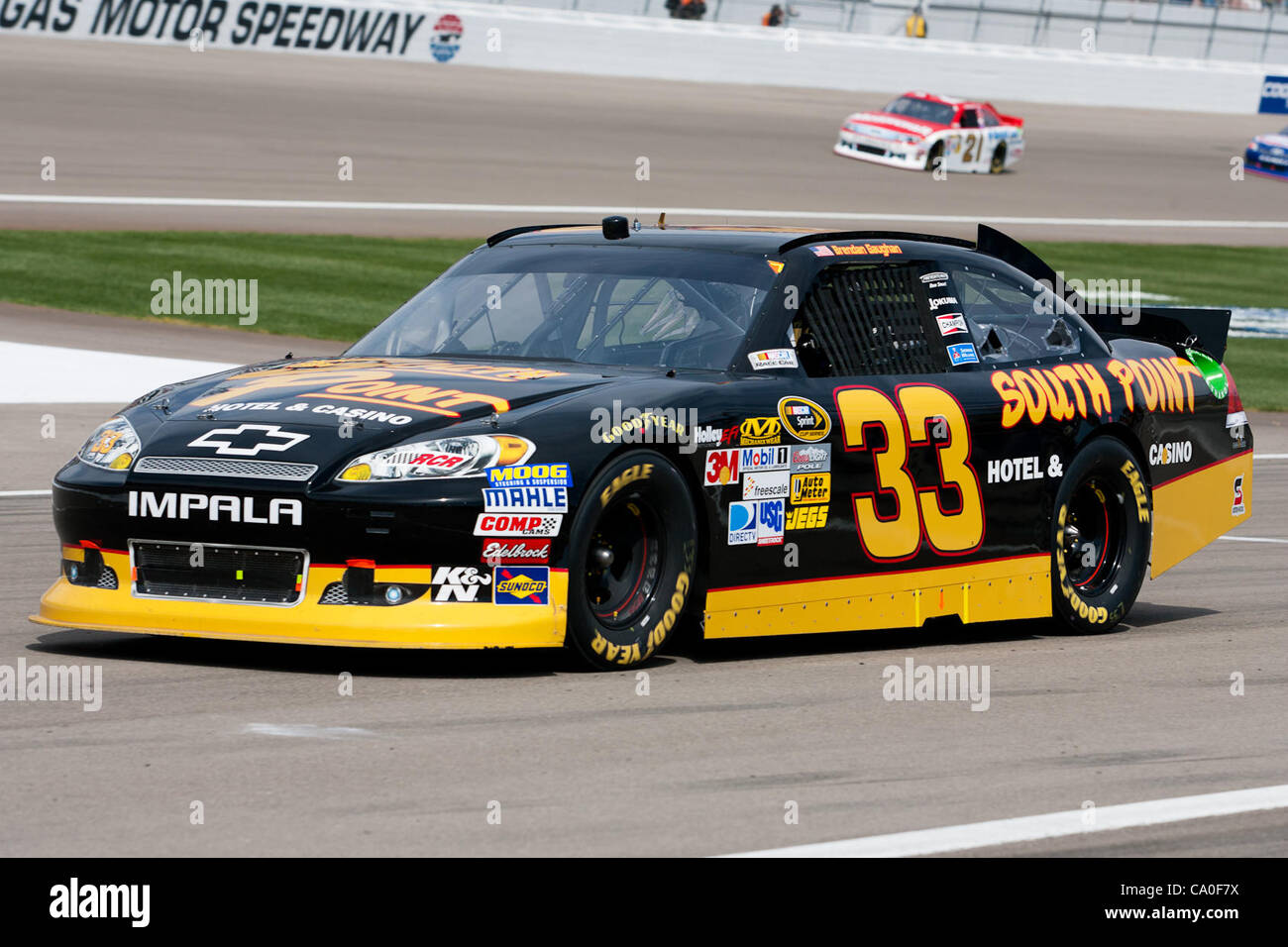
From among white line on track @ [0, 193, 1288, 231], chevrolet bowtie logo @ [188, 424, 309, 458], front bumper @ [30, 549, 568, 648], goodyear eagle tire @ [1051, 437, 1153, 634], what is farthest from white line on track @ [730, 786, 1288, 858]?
white line on track @ [0, 193, 1288, 231]

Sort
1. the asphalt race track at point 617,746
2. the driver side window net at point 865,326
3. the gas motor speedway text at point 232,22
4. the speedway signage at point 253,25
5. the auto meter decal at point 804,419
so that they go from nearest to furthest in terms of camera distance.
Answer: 1. the asphalt race track at point 617,746
2. the auto meter decal at point 804,419
3. the driver side window net at point 865,326
4. the gas motor speedway text at point 232,22
5. the speedway signage at point 253,25

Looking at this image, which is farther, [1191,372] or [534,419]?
[1191,372]

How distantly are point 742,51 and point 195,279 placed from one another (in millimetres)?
30416

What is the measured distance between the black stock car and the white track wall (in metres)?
37.0

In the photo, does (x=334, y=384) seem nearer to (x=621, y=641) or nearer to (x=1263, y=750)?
(x=621, y=641)

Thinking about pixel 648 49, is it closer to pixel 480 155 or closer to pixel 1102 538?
pixel 480 155

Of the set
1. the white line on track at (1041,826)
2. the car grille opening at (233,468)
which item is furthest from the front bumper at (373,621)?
the white line on track at (1041,826)

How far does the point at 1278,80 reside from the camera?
5847 centimetres

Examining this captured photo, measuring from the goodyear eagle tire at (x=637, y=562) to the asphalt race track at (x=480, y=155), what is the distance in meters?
20.0

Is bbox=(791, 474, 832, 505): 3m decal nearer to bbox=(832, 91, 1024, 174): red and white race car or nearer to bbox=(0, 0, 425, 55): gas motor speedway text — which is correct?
bbox=(832, 91, 1024, 174): red and white race car

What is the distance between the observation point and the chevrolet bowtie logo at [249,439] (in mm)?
6801

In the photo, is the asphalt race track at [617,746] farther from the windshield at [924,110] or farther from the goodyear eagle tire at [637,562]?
the windshield at [924,110]

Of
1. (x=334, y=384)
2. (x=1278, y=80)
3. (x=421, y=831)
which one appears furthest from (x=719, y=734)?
(x=1278, y=80)

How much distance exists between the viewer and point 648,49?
50250mm
